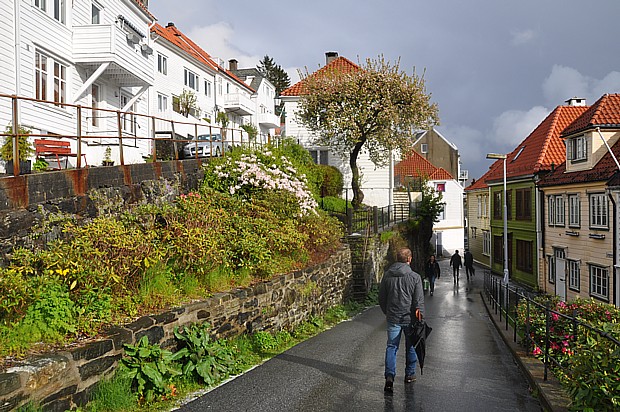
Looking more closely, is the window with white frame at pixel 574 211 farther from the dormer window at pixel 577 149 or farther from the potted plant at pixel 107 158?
the potted plant at pixel 107 158

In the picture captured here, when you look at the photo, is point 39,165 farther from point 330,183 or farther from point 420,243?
point 420,243

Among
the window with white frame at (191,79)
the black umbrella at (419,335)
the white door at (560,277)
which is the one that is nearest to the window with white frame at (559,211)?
the white door at (560,277)

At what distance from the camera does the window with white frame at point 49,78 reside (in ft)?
56.3

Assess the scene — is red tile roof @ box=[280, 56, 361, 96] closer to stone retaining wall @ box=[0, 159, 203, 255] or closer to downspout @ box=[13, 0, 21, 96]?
downspout @ box=[13, 0, 21, 96]

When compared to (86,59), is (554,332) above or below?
below

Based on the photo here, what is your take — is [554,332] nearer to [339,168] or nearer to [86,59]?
[86,59]

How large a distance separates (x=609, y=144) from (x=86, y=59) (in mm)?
20965

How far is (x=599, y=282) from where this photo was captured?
75.9ft

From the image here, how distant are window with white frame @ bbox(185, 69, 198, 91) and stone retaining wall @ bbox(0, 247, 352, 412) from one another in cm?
2677

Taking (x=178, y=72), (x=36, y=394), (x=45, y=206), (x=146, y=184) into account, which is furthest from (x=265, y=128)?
(x=36, y=394)

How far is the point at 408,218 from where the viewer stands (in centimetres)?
3378

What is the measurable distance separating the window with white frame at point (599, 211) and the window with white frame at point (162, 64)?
80.9 ft

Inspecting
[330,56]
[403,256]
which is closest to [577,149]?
[403,256]

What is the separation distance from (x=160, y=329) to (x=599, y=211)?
2104 centimetres
